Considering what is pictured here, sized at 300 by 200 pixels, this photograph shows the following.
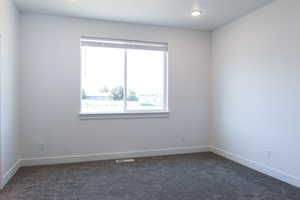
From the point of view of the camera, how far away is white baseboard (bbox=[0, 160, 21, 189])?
9.80 ft

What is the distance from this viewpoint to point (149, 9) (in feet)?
12.0

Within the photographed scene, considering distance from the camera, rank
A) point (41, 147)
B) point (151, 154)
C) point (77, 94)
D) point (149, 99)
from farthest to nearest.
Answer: point (149, 99) → point (151, 154) → point (77, 94) → point (41, 147)

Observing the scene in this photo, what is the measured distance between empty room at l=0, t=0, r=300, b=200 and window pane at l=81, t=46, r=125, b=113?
19 mm

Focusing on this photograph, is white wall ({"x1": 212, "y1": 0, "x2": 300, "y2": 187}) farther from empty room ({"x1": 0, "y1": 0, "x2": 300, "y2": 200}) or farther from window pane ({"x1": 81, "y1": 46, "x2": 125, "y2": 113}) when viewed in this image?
window pane ({"x1": 81, "y1": 46, "x2": 125, "y2": 113})

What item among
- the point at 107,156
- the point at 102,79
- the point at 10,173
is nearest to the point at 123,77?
the point at 102,79

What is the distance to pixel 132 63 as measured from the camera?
4500 millimetres

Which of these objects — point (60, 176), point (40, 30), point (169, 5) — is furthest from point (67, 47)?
point (60, 176)

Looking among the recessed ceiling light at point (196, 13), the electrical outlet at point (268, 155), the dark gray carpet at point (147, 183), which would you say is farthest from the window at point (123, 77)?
the electrical outlet at point (268, 155)

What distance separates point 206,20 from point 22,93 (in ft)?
11.6

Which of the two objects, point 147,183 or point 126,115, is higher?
point 126,115

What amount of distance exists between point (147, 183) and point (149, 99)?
1.92 metres

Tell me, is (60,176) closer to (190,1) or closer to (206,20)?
(190,1)

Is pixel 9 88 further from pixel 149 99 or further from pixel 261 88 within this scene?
pixel 261 88

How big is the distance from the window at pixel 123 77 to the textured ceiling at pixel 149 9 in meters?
0.52
